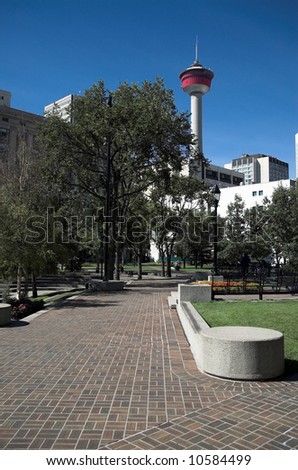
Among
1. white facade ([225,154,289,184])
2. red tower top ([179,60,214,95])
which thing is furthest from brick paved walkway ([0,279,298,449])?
white facade ([225,154,289,184])

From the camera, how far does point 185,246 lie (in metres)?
59.9

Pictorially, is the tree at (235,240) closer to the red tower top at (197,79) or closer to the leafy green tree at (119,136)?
the leafy green tree at (119,136)

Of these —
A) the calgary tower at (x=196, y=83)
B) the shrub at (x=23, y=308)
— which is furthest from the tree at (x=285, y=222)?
the calgary tower at (x=196, y=83)

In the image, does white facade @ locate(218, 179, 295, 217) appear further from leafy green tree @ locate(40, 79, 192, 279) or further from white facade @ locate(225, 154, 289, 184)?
white facade @ locate(225, 154, 289, 184)

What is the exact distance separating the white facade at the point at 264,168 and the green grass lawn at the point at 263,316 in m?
177

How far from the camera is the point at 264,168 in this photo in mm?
187625

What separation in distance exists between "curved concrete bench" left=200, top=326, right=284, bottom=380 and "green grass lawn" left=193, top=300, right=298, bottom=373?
55 centimetres

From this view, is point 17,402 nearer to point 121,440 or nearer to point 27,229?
point 121,440

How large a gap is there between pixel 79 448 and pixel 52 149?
24837 millimetres

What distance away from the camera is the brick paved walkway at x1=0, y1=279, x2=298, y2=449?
4.13 meters

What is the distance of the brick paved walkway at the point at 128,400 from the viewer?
4.13m

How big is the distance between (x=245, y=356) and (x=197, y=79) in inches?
5068

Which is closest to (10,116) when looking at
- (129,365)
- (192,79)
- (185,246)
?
(185,246)

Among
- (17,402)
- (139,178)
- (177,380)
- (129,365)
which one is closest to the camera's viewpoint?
(17,402)
